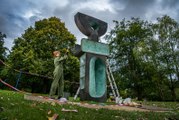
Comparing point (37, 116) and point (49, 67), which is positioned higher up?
point (49, 67)

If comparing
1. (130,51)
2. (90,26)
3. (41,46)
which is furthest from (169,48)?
(90,26)

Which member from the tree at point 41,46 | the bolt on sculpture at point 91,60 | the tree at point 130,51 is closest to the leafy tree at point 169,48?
the tree at point 130,51

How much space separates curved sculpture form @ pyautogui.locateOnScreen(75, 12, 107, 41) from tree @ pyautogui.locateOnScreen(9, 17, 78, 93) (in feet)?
46.8

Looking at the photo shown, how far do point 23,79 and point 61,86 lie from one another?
22.7 meters

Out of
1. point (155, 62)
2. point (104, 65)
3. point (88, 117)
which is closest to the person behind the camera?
point (88, 117)

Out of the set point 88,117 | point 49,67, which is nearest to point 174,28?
point 49,67

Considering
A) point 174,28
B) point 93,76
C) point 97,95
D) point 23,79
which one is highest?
point 174,28

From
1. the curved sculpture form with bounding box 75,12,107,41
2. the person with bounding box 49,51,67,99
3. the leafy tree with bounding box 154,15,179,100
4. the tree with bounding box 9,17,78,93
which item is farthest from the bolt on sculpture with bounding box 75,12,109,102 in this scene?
the leafy tree with bounding box 154,15,179,100

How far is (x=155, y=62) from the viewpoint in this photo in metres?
36.7

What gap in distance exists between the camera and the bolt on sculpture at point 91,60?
13344 millimetres

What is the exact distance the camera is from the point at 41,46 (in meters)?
34.7

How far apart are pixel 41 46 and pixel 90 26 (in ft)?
69.3

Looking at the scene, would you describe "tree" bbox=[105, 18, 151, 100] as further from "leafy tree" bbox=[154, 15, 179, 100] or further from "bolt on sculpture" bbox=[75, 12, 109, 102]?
"bolt on sculpture" bbox=[75, 12, 109, 102]

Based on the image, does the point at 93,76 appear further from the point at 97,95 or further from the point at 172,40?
the point at 172,40
